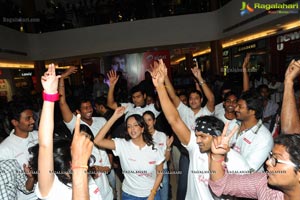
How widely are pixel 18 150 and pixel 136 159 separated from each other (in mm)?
1057

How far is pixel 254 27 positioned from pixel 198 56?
998cm

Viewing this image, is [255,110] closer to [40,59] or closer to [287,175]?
[287,175]

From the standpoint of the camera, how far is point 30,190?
6.80 ft

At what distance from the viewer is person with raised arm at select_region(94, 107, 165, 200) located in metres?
2.50

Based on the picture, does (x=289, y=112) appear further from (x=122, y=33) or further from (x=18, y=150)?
(x=122, y=33)

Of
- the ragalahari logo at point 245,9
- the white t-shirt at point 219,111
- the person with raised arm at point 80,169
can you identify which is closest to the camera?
the person with raised arm at point 80,169

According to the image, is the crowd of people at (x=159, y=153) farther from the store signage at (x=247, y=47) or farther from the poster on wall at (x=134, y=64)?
the store signage at (x=247, y=47)

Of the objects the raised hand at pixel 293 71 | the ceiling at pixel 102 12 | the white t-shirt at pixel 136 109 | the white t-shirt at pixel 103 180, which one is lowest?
the white t-shirt at pixel 103 180

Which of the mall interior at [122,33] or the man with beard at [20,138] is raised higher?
the mall interior at [122,33]

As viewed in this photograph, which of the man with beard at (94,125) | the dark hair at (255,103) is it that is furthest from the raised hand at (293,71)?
the man with beard at (94,125)

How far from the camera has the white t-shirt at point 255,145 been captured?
2.02m

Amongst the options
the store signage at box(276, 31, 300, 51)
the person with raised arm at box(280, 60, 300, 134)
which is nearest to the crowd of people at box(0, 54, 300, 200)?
the person with raised arm at box(280, 60, 300, 134)

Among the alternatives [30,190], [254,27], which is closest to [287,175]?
[30,190]

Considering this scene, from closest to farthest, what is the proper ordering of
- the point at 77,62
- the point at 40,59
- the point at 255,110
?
the point at 255,110
the point at 40,59
the point at 77,62
